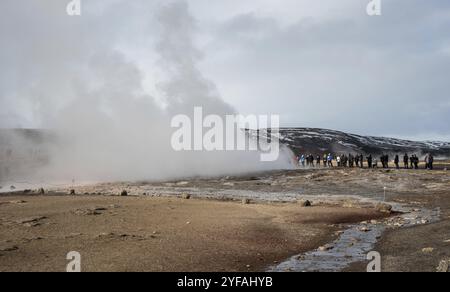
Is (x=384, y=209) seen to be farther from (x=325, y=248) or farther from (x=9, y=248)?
(x=9, y=248)

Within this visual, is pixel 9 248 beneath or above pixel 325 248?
above

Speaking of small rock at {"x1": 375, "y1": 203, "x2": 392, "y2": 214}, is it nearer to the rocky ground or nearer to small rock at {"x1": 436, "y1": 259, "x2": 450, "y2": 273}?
the rocky ground

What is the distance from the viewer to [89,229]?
14.5 meters

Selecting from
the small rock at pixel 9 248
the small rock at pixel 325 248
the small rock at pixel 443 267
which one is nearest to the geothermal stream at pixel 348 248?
the small rock at pixel 325 248

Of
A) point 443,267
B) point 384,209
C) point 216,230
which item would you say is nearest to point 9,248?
point 216,230

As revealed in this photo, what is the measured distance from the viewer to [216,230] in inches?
585

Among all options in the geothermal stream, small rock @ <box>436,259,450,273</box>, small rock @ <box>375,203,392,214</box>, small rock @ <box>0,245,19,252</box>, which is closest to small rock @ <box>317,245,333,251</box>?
the geothermal stream

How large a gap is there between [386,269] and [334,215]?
8515mm

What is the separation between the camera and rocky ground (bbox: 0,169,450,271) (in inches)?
428

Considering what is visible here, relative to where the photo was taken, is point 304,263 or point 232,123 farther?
point 232,123

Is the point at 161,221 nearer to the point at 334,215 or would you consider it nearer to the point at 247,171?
the point at 334,215

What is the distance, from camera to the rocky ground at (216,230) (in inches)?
428

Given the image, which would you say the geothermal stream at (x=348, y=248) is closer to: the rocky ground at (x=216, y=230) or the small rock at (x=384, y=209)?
the rocky ground at (x=216, y=230)
